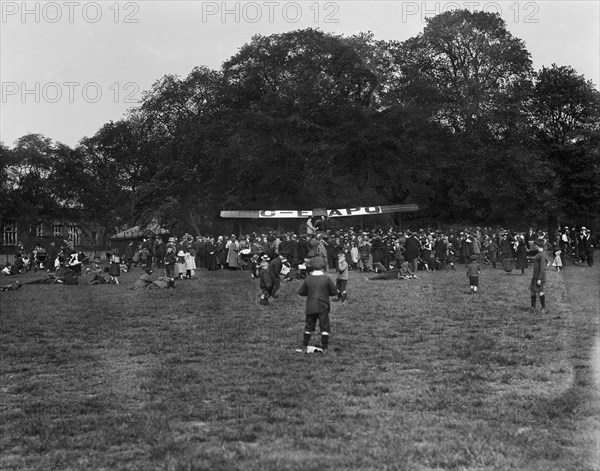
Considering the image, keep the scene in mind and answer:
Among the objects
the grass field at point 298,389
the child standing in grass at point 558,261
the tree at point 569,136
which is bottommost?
the grass field at point 298,389

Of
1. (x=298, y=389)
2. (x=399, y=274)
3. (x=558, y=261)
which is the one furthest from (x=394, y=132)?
(x=298, y=389)

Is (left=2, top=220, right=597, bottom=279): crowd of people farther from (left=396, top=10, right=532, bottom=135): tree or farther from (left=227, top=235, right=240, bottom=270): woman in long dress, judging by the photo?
(left=396, top=10, right=532, bottom=135): tree

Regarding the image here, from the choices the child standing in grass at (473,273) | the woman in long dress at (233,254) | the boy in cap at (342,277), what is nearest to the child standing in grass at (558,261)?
the child standing in grass at (473,273)

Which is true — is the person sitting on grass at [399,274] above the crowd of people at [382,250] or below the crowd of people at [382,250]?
below

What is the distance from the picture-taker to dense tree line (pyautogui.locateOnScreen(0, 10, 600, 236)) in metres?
54.0

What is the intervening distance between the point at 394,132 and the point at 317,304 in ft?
140

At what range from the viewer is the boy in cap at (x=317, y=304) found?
14.5m

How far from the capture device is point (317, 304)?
14500mm

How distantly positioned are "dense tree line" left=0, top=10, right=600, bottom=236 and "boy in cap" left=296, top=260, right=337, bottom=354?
1542 inches

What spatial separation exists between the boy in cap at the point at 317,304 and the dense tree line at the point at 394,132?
3916 centimetres

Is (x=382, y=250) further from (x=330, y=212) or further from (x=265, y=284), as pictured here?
(x=330, y=212)

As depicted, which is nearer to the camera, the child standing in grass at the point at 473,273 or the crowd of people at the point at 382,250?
the child standing in grass at the point at 473,273

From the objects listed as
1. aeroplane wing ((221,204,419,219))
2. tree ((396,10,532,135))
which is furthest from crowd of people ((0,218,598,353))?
tree ((396,10,532,135))

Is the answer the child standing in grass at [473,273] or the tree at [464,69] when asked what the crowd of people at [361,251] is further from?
the tree at [464,69]
